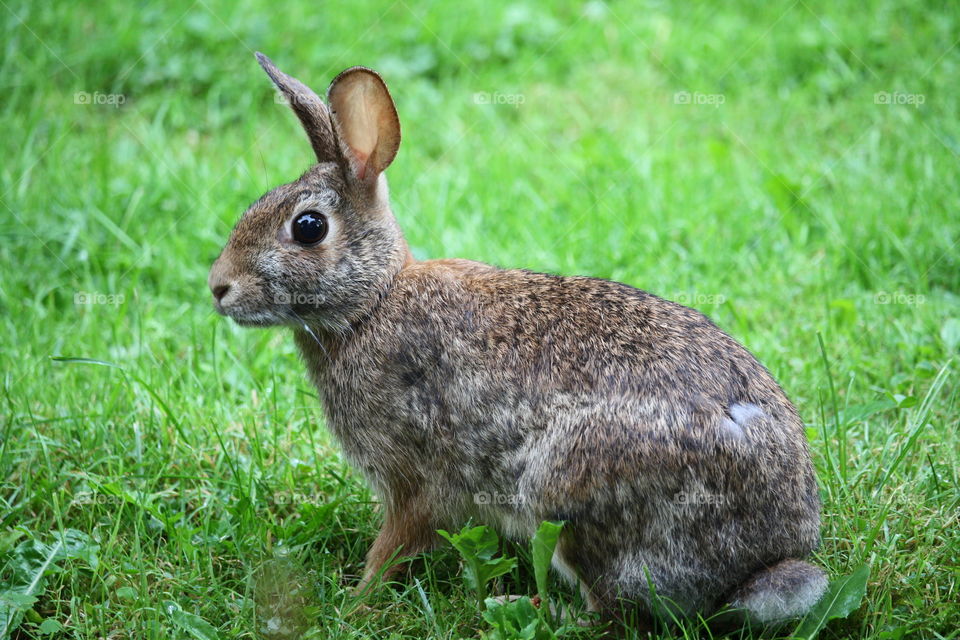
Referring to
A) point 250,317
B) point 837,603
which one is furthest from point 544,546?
point 250,317

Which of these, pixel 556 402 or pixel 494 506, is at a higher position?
pixel 556 402

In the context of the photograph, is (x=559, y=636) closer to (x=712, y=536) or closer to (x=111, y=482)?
(x=712, y=536)

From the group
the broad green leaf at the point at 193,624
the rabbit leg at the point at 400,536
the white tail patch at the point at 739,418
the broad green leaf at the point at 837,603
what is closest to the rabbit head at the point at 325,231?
the rabbit leg at the point at 400,536

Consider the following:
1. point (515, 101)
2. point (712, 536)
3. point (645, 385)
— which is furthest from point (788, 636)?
point (515, 101)

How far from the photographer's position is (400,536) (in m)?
3.67

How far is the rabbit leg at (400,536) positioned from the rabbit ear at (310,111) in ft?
4.49

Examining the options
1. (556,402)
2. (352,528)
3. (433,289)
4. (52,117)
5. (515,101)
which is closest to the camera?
(556,402)

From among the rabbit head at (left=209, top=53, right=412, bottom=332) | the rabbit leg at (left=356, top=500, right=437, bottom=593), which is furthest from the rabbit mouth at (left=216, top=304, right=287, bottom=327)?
the rabbit leg at (left=356, top=500, right=437, bottom=593)

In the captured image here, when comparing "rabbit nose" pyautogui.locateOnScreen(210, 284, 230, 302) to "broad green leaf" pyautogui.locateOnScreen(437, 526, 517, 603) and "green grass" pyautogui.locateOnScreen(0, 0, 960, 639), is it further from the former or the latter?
"broad green leaf" pyautogui.locateOnScreen(437, 526, 517, 603)

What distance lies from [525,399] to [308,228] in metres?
1.03

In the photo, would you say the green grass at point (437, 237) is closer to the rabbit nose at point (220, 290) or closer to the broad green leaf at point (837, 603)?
the broad green leaf at point (837, 603)

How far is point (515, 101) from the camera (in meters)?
7.24

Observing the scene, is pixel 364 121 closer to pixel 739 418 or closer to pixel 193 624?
pixel 739 418

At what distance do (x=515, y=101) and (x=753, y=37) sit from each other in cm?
199
